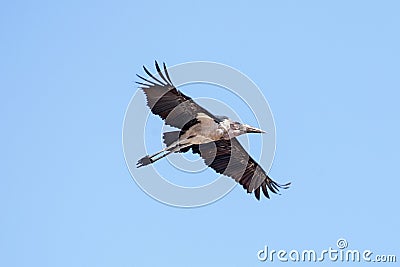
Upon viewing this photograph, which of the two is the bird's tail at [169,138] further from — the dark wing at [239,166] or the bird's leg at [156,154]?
the dark wing at [239,166]

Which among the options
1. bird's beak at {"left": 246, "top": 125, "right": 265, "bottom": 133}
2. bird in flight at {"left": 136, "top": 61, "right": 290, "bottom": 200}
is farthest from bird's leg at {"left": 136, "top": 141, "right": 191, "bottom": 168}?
bird's beak at {"left": 246, "top": 125, "right": 265, "bottom": 133}

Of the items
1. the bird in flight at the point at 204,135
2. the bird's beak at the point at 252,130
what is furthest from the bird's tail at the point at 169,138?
the bird's beak at the point at 252,130

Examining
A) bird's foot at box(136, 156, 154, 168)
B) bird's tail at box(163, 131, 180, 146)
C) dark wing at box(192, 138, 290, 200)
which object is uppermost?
dark wing at box(192, 138, 290, 200)

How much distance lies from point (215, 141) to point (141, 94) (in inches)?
130

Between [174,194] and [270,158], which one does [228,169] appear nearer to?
[270,158]

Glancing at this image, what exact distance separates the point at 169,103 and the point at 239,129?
2.80 m

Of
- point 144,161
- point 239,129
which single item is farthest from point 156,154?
point 239,129

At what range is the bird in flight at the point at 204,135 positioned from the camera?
21891 millimetres

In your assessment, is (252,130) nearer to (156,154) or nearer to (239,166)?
(239,166)

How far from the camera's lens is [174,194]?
22734 millimetres

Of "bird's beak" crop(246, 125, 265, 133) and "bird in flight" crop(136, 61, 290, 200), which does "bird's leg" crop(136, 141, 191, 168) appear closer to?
"bird in flight" crop(136, 61, 290, 200)

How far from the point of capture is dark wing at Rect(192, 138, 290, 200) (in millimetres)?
24859

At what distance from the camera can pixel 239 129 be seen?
2394 cm

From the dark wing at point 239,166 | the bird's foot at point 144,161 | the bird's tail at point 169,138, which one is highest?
the dark wing at point 239,166
